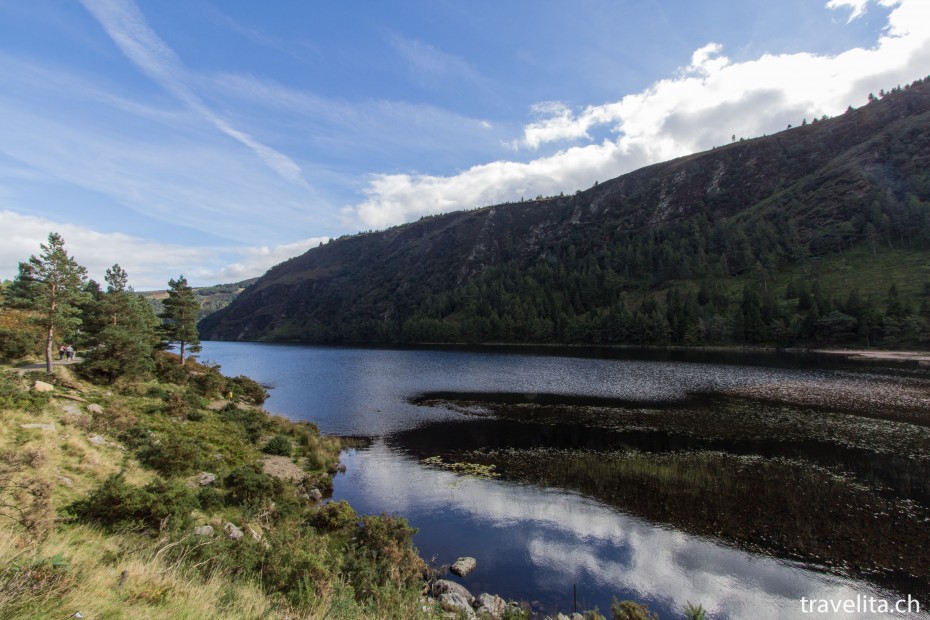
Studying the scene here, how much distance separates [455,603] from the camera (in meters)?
15.8

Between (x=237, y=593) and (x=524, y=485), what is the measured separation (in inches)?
929

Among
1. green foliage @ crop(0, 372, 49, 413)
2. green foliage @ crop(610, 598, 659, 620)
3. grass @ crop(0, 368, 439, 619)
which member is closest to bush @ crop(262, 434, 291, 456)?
grass @ crop(0, 368, 439, 619)

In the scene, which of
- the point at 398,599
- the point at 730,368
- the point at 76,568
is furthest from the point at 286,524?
the point at 730,368

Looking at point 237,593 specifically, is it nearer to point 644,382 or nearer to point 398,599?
point 398,599

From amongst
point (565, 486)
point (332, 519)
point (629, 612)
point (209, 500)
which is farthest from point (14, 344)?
point (629, 612)

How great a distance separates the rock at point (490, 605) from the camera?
15710 mm

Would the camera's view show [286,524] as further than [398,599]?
Yes

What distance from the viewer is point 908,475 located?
29.4 metres

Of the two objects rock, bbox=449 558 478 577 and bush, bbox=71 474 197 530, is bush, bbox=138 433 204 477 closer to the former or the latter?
bush, bbox=71 474 197 530

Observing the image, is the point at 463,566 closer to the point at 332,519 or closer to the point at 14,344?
the point at 332,519

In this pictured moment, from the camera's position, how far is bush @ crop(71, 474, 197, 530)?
43.3ft

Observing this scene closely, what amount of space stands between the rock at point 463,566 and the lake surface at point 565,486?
395 mm

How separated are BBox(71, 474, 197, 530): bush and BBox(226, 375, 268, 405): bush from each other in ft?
144

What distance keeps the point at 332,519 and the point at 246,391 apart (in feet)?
160
